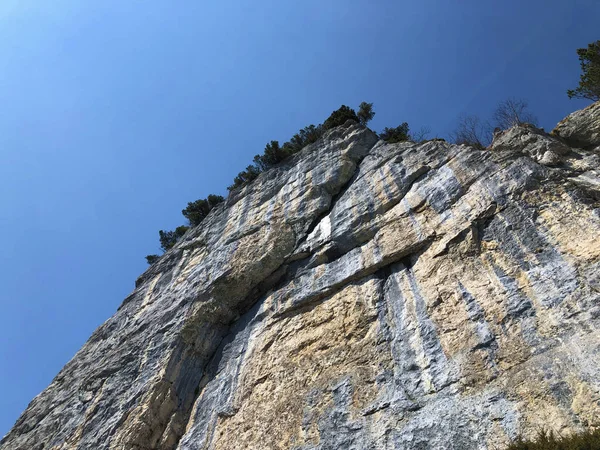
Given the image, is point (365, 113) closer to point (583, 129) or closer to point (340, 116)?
point (340, 116)

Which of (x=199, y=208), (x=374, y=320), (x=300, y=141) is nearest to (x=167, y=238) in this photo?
(x=199, y=208)

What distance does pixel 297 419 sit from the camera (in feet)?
35.9

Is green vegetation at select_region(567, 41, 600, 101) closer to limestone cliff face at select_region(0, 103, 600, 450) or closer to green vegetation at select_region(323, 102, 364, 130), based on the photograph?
limestone cliff face at select_region(0, 103, 600, 450)

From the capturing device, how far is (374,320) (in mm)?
11789

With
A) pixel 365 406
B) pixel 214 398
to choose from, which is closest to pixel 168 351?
pixel 214 398

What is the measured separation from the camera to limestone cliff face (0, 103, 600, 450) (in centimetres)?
848

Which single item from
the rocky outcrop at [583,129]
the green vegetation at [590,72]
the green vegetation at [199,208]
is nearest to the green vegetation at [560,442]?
the rocky outcrop at [583,129]

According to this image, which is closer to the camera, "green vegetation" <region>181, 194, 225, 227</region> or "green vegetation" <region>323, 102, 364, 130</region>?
"green vegetation" <region>323, 102, 364, 130</region>

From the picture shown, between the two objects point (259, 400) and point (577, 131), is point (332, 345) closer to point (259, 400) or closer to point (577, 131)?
point (259, 400)

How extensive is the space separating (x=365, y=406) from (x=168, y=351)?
8.40 m

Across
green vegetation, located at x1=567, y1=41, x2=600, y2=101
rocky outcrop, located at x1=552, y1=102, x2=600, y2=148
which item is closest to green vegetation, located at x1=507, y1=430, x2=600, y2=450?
rocky outcrop, located at x1=552, y1=102, x2=600, y2=148

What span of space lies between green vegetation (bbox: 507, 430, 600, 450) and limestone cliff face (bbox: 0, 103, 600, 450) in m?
0.29

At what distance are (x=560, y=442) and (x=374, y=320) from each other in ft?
17.9

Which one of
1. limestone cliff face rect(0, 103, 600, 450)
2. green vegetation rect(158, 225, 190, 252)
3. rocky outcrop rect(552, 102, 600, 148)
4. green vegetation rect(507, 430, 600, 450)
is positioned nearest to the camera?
green vegetation rect(507, 430, 600, 450)
